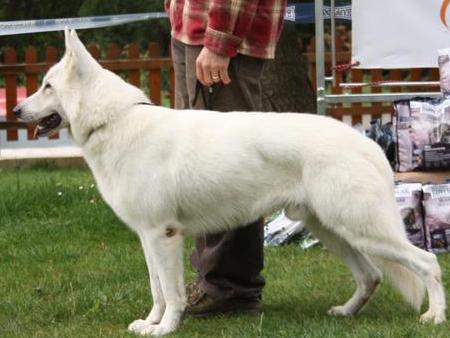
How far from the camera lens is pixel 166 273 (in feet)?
14.8

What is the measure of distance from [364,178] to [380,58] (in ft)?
10.7

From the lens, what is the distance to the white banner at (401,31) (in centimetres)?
731

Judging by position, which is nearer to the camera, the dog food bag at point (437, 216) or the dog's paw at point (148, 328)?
the dog's paw at point (148, 328)

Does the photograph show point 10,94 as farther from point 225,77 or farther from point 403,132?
point 225,77

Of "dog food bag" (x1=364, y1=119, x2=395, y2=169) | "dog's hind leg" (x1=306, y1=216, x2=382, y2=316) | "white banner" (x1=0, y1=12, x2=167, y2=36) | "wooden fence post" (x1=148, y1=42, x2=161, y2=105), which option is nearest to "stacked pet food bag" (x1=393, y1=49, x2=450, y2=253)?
"dog food bag" (x1=364, y1=119, x2=395, y2=169)

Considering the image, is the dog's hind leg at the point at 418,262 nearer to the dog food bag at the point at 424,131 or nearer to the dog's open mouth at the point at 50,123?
the dog's open mouth at the point at 50,123

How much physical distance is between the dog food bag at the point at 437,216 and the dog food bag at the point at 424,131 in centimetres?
18

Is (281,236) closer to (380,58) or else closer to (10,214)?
(380,58)

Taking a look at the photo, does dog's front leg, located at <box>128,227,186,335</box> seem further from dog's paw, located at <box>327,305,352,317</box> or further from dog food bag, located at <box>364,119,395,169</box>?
dog food bag, located at <box>364,119,395,169</box>

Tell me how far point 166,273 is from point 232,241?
511 mm

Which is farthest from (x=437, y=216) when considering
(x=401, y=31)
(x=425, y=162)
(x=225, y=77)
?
(x=225, y=77)

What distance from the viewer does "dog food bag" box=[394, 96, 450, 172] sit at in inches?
243

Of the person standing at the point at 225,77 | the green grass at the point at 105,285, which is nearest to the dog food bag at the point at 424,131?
the green grass at the point at 105,285

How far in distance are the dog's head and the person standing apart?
464 mm
